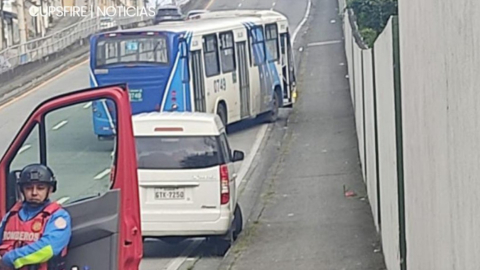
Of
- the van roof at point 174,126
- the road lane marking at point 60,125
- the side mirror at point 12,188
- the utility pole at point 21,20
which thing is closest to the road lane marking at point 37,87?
the utility pole at point 21,20

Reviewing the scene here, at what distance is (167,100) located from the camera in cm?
2438

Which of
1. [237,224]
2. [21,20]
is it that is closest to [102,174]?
[237,224]

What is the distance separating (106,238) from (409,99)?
2.11 m

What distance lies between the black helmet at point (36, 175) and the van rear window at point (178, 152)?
766 cm

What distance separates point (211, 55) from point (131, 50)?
2.17 meters

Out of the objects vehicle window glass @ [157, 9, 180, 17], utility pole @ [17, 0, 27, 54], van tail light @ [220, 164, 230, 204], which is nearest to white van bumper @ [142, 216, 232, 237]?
van tail light @ [220, 164, 230, 204]

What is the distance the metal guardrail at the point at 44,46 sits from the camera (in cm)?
4178

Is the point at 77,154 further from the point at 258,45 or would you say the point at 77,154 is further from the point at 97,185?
the point at 258,45

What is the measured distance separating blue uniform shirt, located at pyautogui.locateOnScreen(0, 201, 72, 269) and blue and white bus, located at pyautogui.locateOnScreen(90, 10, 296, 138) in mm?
17546

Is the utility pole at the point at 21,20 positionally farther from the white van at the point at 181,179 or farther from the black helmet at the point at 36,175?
the black helmet at the point at 36,175

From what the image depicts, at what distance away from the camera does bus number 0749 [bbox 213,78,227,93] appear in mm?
26016

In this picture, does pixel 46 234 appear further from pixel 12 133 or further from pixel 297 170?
pixel 12 133

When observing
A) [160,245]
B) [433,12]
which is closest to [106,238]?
[433,12]

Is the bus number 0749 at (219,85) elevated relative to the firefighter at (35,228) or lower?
lower
